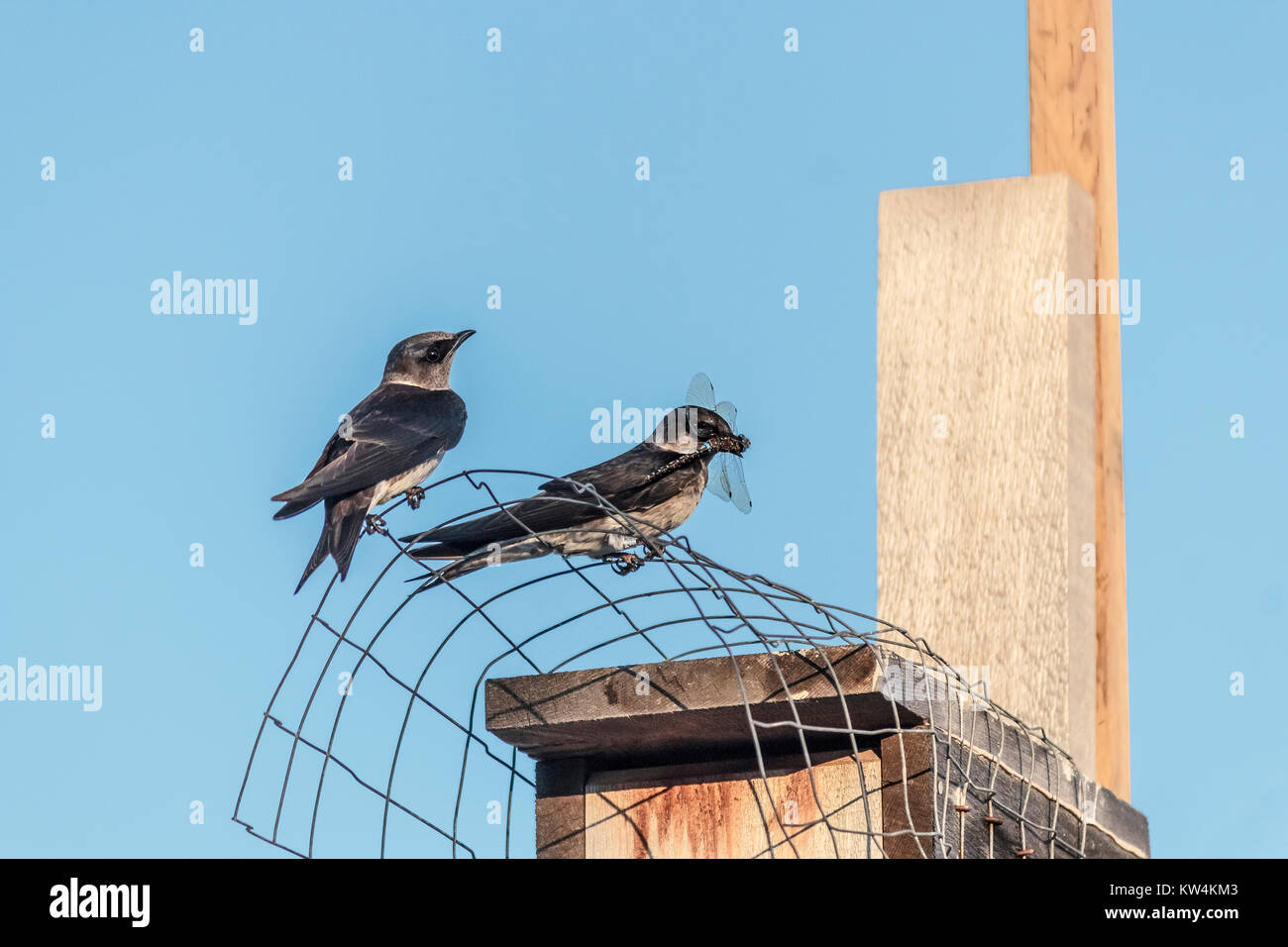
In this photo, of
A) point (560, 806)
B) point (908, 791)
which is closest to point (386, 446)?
point (560, 806)

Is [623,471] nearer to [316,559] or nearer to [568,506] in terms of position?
[568,506]

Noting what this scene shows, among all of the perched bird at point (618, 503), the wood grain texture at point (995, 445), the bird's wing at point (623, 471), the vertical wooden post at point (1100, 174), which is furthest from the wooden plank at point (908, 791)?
the bird's wing at point (623, 471)

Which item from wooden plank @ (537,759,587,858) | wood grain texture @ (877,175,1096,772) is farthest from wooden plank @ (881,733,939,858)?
wooden plank @ (537,759,587,858)

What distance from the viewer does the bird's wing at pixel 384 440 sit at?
4.15m

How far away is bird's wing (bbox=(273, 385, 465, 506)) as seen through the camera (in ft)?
13.6

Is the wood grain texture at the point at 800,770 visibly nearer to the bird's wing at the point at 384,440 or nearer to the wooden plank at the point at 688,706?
the wooden plank at the point at 688,706

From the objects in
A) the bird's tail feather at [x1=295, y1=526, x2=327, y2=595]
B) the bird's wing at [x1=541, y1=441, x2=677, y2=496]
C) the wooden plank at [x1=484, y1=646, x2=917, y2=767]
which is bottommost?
the wooden plank at [x1=484, y1=646, x2=917, y2=767]

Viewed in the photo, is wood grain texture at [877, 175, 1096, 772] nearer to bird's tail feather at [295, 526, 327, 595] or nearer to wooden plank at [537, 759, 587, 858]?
wooden plank at [537, 759, 587, 858]

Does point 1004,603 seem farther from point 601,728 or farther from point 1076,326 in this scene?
point 601,728

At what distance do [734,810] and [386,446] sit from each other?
1488 millimetres

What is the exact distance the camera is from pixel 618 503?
5004 mm

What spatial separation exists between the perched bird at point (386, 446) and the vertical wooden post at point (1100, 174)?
1.42 metres
